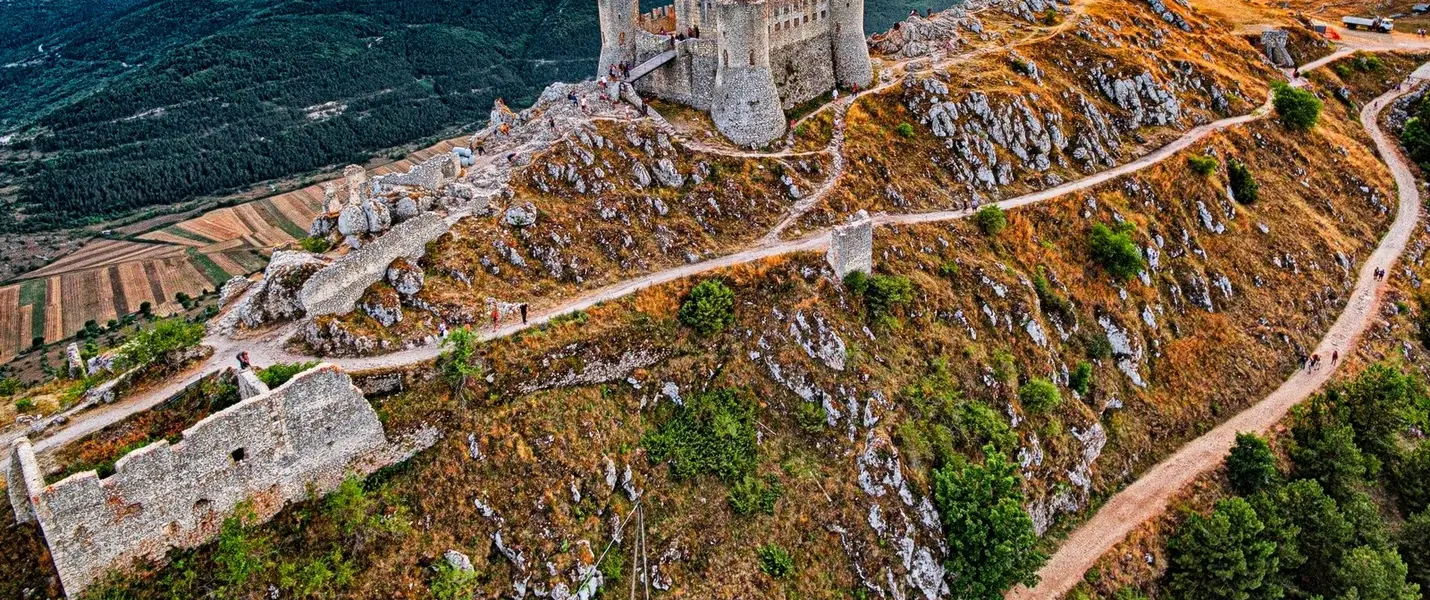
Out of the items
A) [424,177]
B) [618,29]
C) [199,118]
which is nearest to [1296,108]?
[618,29]

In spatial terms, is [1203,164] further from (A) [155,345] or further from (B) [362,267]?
(A) [155,345]

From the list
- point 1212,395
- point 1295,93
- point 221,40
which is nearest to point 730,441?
point 1212,395

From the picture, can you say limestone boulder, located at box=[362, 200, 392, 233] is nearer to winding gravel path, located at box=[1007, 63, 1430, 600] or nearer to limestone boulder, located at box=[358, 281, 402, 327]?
limestone boulder, located at box=[358, 281, 402, 327]

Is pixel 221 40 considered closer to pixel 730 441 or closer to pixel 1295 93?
pixel 730 441

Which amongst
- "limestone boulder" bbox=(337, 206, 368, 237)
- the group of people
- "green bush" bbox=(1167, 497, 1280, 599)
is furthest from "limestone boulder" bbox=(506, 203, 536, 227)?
the group of people

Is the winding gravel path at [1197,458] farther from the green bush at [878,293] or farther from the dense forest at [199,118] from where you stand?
the dense forest at [199,118]
